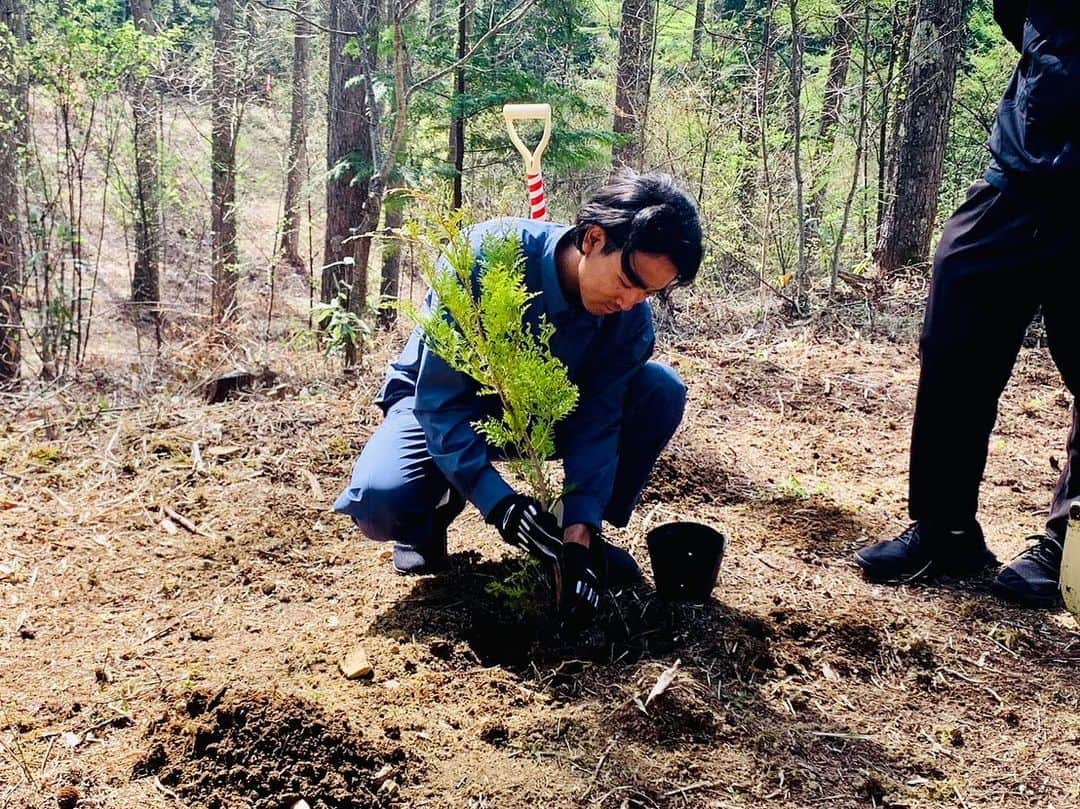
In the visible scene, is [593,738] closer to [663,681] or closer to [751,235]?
[663,681]

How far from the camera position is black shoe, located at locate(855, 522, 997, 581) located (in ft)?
9.16

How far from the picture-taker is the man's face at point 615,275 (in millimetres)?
2188

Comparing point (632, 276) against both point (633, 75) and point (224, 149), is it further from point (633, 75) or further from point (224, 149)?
point (224, 149)

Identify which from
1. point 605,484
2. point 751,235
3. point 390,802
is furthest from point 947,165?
point 390,802

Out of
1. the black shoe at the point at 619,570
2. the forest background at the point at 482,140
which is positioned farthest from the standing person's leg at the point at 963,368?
the forest background at the point at 482,140

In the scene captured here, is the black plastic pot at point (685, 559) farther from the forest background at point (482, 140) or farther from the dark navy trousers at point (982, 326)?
the forest background at point (482, 140)

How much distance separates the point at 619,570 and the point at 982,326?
49.2 inches

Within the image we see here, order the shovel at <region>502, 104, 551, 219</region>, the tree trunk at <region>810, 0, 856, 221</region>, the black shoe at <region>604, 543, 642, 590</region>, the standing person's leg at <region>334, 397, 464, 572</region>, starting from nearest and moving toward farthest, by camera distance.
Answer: the standing person's leg at <region>334, 397, 464, 572</region>, the black shoe at <region>604, 543, 642, 590</region>, the shovel at <region>502, 104, 551, 219</region>, the tree trunk at <region>810, 0, 856, 221</region>

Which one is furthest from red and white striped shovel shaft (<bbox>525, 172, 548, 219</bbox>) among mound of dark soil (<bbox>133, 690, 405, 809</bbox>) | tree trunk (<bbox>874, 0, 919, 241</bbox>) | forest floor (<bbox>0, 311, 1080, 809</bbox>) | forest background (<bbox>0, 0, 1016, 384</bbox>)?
tree trunk (<bbox>874, 0, 919, 241</bbox>)

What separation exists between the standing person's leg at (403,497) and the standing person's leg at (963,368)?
133cm

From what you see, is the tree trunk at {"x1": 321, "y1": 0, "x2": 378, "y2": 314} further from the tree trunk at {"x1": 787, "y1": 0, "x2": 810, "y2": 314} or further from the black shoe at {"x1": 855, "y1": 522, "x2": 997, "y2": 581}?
the black shoe at {"x1": 855, "y1": 522, "x2": 997, "y2": 581}

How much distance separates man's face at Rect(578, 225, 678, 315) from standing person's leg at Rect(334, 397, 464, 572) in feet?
2.23

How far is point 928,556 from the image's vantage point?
2.80 m

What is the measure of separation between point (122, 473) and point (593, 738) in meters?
2.36
